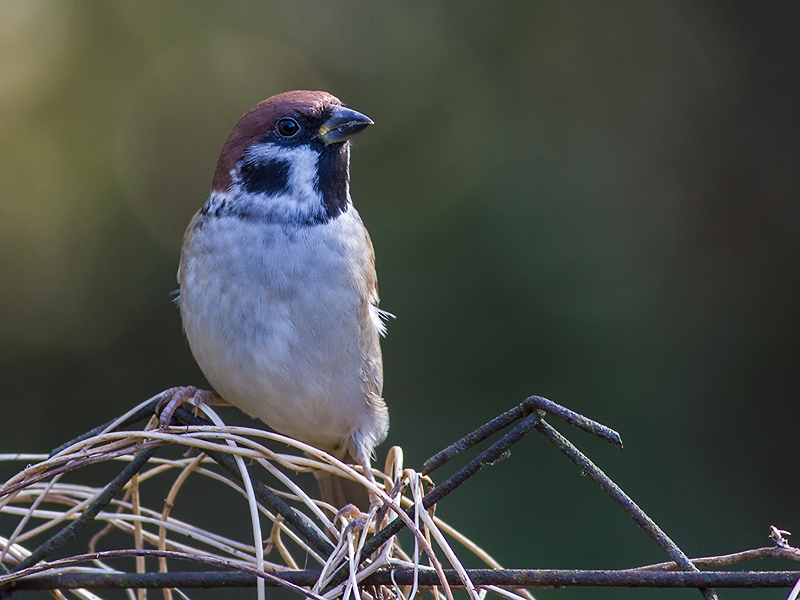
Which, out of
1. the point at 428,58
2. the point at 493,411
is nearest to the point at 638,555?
the point at 493,411

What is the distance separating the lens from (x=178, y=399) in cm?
159

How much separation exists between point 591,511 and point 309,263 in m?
1.57

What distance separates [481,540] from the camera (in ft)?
9.61

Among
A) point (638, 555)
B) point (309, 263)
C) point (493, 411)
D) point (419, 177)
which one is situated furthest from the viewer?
point (419, 177)

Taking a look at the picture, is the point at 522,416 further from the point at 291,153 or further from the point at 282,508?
the point at 291,153

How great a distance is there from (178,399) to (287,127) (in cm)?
63

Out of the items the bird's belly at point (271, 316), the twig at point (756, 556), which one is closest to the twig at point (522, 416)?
the twig at point (756, 556)

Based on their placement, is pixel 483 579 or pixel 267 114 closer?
pixel 483 579

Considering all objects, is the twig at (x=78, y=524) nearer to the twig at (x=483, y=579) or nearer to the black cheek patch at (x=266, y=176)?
the twig at (x=483, y=579)

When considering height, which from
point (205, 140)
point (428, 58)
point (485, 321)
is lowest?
point (485, 321)

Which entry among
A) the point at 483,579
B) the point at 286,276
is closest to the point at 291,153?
the point at 286,276

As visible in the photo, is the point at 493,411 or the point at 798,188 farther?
the point at 798,188

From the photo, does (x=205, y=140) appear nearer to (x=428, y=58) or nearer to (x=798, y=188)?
(x=428, y=58)

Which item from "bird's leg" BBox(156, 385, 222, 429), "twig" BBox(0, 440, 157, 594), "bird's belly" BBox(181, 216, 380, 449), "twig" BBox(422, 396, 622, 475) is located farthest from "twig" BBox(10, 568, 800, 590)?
"bird's belly" BBox(181, 216, 380, 449)
